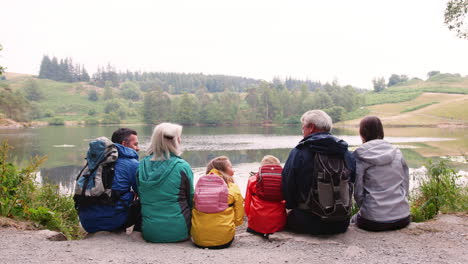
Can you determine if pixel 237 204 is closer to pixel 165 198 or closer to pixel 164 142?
pixel 165 198

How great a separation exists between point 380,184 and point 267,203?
1.40 meters

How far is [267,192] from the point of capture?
3844mm

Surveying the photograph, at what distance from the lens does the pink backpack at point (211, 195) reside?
361 centimetres

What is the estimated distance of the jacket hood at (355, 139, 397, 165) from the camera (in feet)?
12.7

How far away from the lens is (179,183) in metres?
3.64

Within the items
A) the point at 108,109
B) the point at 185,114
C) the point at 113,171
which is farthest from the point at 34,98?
the point at 113,171

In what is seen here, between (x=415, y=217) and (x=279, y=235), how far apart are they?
2497 mm

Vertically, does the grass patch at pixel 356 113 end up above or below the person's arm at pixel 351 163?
below

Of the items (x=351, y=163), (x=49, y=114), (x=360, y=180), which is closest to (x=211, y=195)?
(x=351, y=163)

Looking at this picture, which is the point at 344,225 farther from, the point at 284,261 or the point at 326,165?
the point at 284,261

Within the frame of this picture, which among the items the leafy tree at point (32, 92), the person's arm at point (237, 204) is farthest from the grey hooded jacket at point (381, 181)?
the leafy tree at point (32, 92)

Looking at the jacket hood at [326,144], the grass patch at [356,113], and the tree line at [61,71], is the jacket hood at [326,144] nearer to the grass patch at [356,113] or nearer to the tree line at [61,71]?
the grass patch at [356,113]

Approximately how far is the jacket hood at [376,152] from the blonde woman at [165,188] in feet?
7.00

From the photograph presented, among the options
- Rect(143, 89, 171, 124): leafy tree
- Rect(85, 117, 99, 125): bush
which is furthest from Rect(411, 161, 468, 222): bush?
Rect(85, 117, 99, 125): bush
